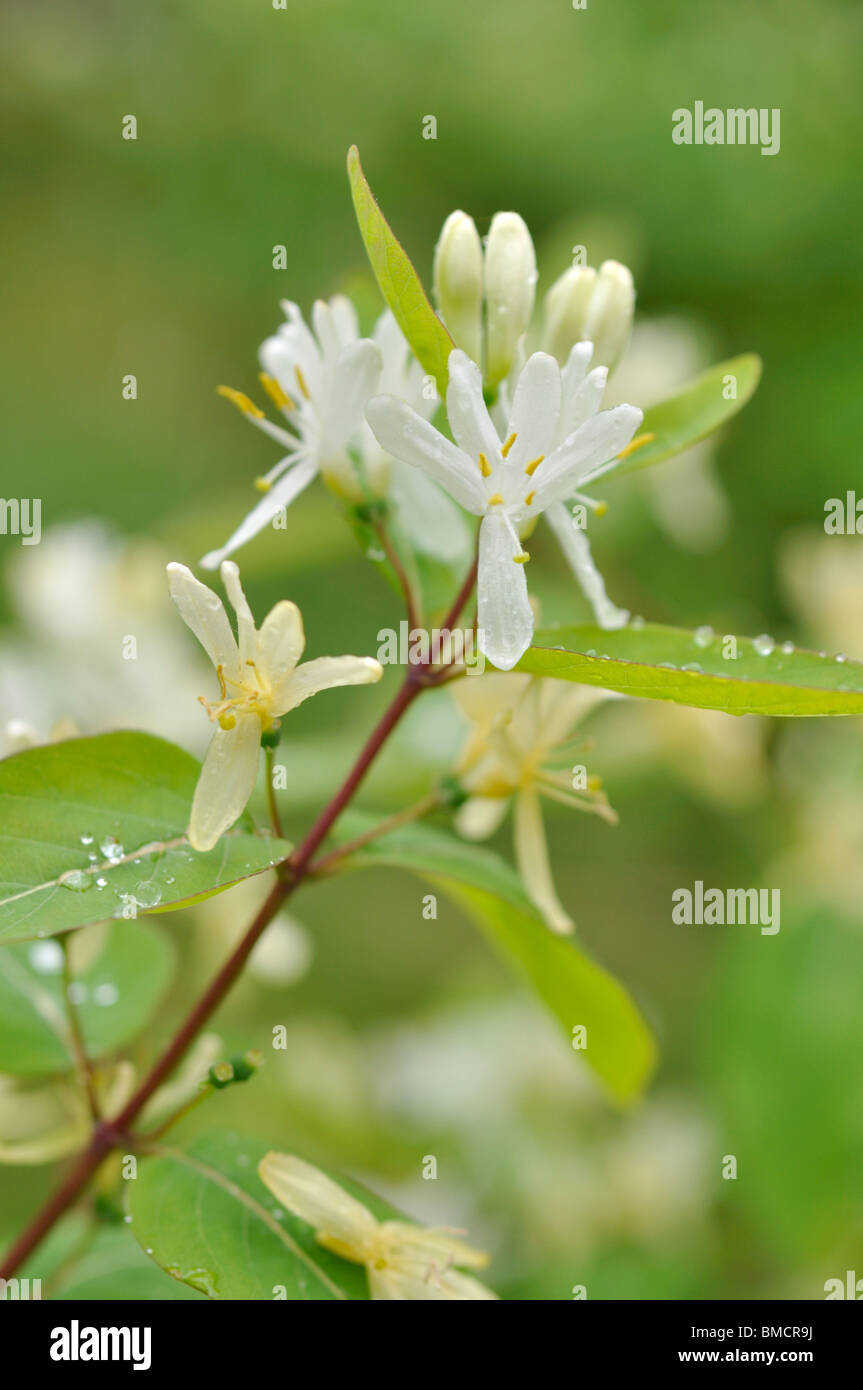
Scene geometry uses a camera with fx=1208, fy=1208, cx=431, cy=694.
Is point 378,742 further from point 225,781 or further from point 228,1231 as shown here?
point 228,1231

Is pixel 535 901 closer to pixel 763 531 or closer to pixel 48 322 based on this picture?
pixel 763 531

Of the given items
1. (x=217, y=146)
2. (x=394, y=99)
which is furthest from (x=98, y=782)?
(x=217, y=146)

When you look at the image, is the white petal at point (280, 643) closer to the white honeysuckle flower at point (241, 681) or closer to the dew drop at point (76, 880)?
the white honeysuckle flower at point (241, 681)

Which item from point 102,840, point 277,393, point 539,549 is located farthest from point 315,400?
point 539,549

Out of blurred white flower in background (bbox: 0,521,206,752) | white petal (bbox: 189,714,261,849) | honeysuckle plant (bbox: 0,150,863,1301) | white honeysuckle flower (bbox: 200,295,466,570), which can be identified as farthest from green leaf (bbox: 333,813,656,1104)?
blurred white flower in background (bbox: 0,521,206,752)

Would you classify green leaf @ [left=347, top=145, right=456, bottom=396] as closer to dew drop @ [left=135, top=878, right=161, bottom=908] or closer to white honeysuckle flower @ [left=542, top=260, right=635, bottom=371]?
white honeysuckle flower @ [left=542, top=260, right=635, bottom=371]

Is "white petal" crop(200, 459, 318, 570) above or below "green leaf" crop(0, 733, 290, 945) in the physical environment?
above

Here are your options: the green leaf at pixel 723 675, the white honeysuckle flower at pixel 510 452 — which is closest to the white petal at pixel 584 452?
the white honeysuckle flower at pixel 510 452
